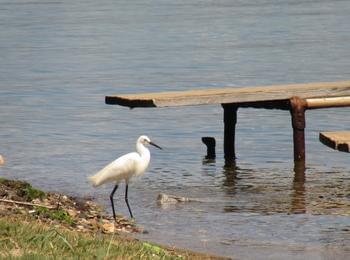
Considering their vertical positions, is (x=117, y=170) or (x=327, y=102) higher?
(x=327, y=102)

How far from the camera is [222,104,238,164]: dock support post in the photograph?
1805cm

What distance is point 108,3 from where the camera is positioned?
58.8 m

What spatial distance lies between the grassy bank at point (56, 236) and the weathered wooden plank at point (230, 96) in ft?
12.0

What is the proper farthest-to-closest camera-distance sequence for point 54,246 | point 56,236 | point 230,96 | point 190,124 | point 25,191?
point 190,124, point 230,96, point 25,191, point 56,236, point 54,246

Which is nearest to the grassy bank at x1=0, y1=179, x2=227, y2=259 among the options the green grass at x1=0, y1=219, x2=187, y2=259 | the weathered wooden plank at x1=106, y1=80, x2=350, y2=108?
the green grass at x1=0, y1=219, x2=187, y2=259

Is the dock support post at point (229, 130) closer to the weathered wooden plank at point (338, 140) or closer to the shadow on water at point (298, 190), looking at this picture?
the shadow on water at point (298, 190)

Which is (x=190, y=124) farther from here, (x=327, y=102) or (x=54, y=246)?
(x=54, y=246)

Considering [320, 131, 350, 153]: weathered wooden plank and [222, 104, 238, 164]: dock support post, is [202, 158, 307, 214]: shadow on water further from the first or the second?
[320, 131, 350, 153]: weathered wooden plank

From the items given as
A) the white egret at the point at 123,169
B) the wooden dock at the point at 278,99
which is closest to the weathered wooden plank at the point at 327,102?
the wooden dock at the point at 278,99

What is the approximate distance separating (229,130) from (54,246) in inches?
399

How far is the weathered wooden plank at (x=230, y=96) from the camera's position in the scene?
16062mm

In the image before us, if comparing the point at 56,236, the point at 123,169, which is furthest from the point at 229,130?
Result: the point at 56,236

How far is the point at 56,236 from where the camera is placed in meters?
8.72

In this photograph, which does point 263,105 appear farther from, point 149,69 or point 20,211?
point 149,69
